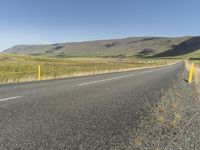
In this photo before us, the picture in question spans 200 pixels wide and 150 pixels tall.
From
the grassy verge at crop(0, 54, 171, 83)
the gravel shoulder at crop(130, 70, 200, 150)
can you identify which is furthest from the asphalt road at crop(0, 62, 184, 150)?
the grassy verge at crop(0, 54, 171, 83)

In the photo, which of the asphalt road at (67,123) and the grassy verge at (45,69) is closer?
the asphalt road at (67,123)

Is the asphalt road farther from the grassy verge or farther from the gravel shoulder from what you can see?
the grassy verge

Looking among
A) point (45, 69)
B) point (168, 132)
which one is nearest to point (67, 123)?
point (168, 132)

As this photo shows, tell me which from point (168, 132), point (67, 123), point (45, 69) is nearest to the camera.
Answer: point (168, 132)

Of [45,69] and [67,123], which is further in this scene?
[45,69]

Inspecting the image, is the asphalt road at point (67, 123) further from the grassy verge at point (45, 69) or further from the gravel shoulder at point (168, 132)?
the grassy verge at point (45, 69)

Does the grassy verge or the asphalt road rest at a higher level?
the asphalt road

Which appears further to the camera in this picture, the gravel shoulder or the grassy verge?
the grassy verge

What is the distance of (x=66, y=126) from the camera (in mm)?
4293

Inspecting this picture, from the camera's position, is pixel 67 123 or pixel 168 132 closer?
pixel 168 132

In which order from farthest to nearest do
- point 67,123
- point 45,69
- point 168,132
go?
point 45,69
point 67,123
point 168,132

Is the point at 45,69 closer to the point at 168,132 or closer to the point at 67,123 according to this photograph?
the point at 67,123

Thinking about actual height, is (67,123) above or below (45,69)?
above

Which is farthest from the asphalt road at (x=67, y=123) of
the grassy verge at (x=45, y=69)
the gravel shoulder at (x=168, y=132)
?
the grassy verge at (x=45, y=69)
